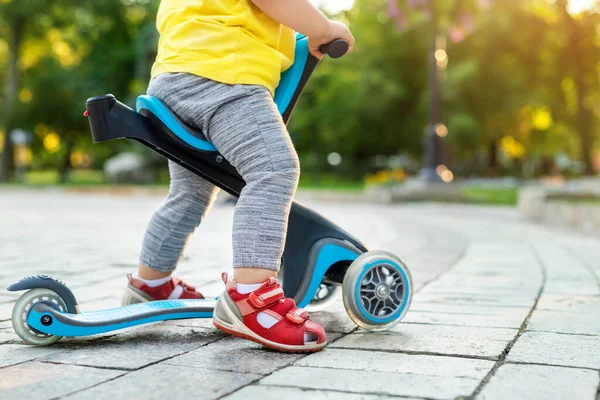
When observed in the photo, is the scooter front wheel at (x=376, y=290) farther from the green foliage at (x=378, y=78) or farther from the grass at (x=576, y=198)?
the green foliage at (x=378, y=78)

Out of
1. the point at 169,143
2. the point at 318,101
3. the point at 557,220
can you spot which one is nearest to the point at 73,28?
the point at 318,101

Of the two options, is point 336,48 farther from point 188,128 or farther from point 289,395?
point 289,395

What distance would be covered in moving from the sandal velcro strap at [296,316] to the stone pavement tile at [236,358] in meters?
0.11

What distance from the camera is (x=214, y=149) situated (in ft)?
8.98

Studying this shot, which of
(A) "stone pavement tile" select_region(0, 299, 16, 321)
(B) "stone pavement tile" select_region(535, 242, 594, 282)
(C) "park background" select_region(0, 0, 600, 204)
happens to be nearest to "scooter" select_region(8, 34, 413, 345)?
(A) "stone pavement tile" select_region(0, 299, 16, 321)

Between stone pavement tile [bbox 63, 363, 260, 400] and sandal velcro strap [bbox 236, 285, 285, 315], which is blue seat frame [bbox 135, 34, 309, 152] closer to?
sandal velcro strap [bbox 236, 285, 285, 315]

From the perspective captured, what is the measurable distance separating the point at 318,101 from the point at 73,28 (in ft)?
38.3

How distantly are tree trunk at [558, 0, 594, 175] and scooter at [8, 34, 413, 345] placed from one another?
21.1 metres

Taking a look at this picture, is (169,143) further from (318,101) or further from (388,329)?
(318,101)

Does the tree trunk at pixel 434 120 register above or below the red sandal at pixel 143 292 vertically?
above

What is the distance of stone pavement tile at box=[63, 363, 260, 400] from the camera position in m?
1.97

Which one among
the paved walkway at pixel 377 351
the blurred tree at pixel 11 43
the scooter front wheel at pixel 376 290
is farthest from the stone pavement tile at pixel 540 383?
the blurred tree at pixel 11 43

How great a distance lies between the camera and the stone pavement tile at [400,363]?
88.2 inches

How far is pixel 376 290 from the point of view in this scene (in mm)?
2857
